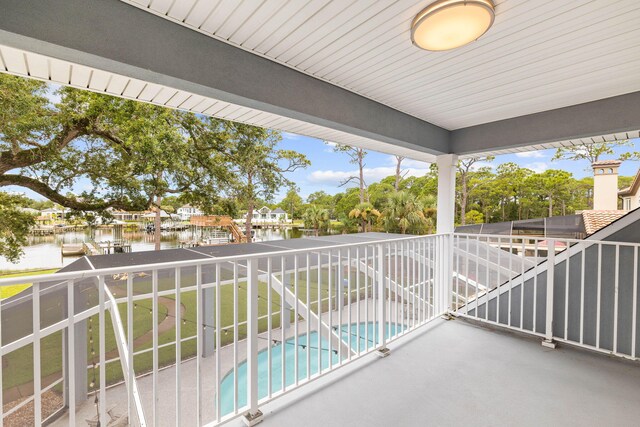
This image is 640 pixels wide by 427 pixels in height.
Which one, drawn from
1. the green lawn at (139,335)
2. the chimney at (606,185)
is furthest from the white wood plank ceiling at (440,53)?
the chimney at (606,185)

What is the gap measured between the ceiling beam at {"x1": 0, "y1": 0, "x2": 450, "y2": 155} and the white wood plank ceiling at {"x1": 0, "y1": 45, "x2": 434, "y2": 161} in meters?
Answer: 0.23

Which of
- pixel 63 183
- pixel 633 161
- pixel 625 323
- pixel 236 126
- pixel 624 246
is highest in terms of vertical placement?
pixel 236 126

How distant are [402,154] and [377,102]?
1.63m

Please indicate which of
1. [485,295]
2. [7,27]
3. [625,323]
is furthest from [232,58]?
A: [625,323]

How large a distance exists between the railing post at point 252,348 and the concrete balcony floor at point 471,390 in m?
0.09

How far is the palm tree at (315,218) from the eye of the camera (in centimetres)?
1598

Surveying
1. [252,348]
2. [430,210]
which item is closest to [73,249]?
[252,348]

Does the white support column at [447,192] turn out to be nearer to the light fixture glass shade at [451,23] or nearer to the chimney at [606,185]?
the light fixture glass shade at [451,23]

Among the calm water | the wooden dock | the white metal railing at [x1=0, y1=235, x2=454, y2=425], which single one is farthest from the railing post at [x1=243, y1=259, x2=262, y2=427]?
the wooden dock

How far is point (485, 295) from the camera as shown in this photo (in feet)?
11.6

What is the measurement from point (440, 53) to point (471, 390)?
8.80ft

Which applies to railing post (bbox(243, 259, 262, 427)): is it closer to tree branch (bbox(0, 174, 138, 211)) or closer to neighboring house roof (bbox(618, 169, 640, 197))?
neighboring house roof (bbox(618, 169, 640, 197))

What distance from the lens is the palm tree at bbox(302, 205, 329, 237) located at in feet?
52.4

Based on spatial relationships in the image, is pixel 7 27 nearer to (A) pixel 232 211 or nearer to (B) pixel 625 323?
(B) pixel 625 323
